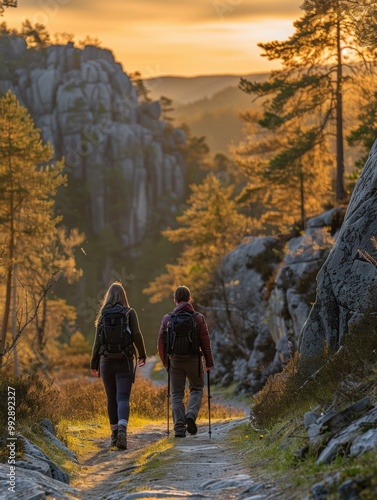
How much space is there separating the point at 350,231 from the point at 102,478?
4622 millimetres

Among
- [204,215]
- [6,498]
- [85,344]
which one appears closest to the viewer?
[6,498]

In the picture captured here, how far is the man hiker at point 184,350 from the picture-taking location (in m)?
10.8

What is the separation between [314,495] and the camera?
5.21 metres

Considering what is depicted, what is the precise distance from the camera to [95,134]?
115 m

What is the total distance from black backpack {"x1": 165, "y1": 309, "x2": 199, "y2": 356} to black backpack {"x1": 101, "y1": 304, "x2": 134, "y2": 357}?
29.6 inches

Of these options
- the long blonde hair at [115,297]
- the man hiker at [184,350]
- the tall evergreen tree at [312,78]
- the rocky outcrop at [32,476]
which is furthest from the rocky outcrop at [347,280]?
the tall evergreen tree at [312,78]

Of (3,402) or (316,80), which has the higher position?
(316,80)

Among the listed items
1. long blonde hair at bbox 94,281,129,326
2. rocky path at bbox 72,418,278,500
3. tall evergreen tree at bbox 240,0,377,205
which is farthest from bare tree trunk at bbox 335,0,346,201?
rocky path at bbox 72,418,278,500

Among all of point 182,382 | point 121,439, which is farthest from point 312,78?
point 121,439

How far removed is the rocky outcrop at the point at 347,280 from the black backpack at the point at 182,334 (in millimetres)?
1567

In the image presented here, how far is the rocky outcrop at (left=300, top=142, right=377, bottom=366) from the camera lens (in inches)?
392

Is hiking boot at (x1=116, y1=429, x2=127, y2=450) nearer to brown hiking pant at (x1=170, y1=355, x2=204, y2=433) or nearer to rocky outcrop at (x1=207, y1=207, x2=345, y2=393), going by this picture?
brown hiking pant at (x1=170, y1=355, x2=204, y2=433)

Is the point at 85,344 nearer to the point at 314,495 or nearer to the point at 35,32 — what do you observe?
the point at 314,495

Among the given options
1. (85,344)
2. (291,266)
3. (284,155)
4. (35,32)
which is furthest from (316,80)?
(35,32)
